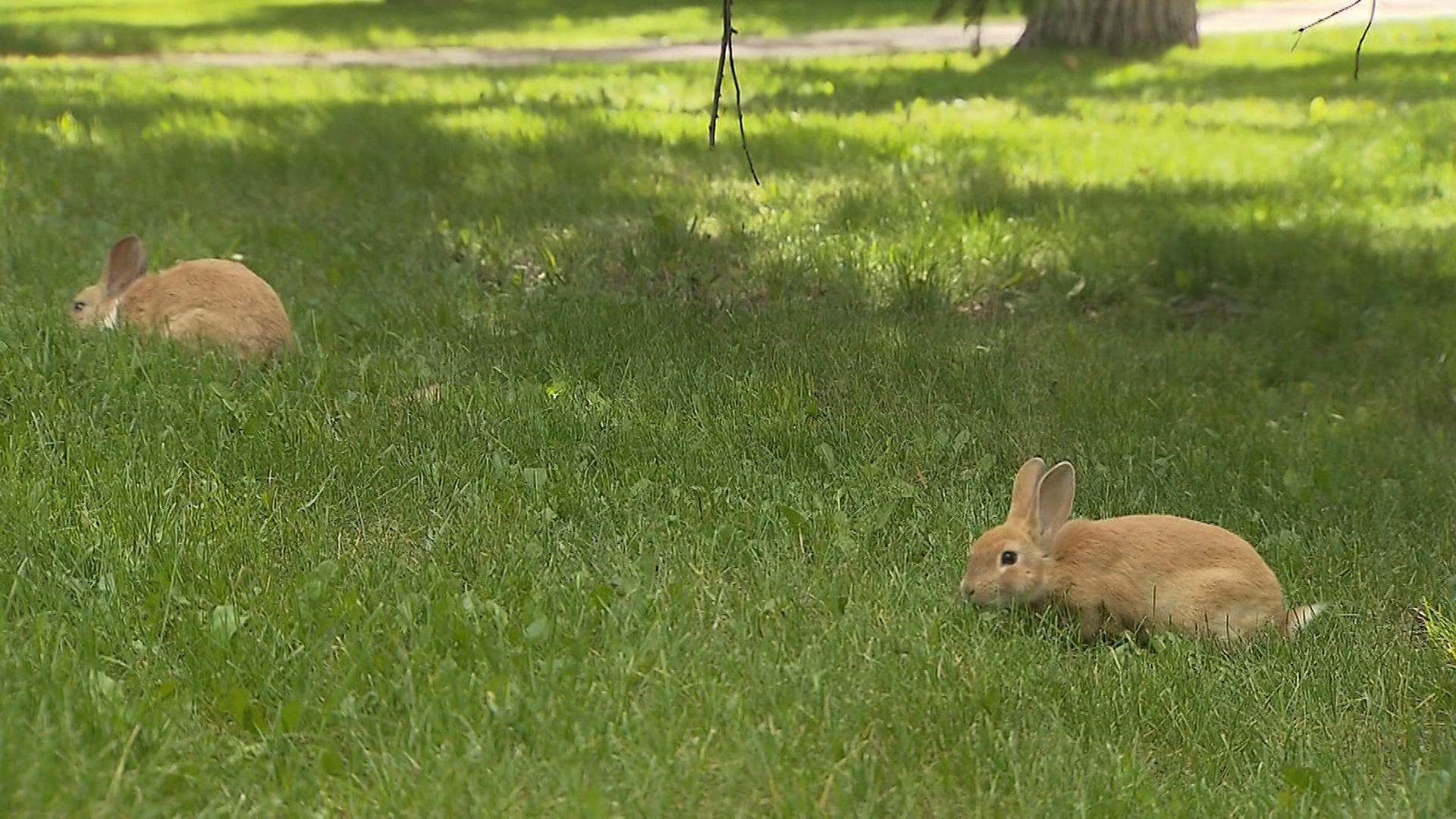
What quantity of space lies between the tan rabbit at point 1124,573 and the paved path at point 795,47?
1518cm

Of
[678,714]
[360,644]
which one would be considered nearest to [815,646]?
[678,714]

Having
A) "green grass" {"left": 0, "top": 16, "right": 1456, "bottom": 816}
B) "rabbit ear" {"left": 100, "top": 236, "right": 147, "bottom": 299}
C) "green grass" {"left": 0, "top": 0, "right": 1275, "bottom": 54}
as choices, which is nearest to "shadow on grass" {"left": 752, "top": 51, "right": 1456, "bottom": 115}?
"green grass" {"left": 0, "top": 16, "right": 1456, "bottom": 816}

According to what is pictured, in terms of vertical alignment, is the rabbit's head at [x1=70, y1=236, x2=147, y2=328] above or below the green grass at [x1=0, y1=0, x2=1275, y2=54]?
below

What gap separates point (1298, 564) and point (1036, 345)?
215 cm

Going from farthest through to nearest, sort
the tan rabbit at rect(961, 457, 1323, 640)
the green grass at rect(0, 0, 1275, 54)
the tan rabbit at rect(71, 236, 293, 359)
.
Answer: the green grass at rect(0, 0, 1275, 54) < the tan rabbit at rect(71, 236, 293, 359) < the tan rabbit at rect(961, 457, 1323, 640)

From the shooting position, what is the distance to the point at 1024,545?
3.84 m

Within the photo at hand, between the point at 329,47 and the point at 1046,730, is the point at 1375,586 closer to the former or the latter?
the point at 1046,730

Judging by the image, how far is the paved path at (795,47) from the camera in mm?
19031

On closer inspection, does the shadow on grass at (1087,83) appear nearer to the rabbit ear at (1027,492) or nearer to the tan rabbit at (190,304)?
the tan rabbit at (190,304)

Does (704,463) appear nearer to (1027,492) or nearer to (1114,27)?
(1027,492)

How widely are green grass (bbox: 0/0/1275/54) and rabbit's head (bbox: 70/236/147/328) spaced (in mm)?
14262

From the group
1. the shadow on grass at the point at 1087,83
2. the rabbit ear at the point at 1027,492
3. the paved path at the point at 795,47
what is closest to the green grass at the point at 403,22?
the paved path at the point at 795,47

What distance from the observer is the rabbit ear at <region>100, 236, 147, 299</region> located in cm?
557

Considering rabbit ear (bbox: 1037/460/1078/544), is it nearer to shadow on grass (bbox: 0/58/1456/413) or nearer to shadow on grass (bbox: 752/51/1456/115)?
shadow on grass (bbox: 0/58/1456/413)
